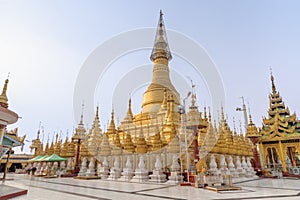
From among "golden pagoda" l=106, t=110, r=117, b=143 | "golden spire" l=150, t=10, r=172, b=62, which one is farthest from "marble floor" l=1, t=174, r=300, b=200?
"golden spire" l=150, t=10, r=172, b=62

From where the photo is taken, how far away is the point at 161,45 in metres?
30.8

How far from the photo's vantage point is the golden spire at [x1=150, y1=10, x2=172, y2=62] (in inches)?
1186

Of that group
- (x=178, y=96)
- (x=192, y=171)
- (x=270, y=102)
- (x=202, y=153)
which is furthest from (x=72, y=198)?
(x=270, y=102)

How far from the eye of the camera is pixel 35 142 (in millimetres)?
29781

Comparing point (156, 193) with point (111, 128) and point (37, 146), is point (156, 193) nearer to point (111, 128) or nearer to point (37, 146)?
point (111, 128)

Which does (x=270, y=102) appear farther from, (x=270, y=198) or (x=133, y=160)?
(x=270, y=198)

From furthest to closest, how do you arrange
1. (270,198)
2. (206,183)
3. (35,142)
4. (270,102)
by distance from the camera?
(35,142)
(270,102)
(206,183)
(270,198)

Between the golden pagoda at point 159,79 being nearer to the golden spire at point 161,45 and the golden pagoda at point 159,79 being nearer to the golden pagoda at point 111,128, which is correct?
the golden spire at point 161,45

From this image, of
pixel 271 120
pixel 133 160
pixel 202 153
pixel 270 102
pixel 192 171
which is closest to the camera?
pixel 192 171

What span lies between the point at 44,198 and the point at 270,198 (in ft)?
24.6

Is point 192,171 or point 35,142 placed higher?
point 35,142

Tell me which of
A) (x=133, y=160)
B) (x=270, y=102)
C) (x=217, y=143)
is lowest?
→ (x=133, y=160)

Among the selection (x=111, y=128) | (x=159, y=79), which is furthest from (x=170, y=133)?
(x=159, y=79)

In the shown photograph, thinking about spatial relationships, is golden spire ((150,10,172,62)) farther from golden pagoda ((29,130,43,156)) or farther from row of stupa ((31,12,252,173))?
golden pagoda ((29,130,43,156))
